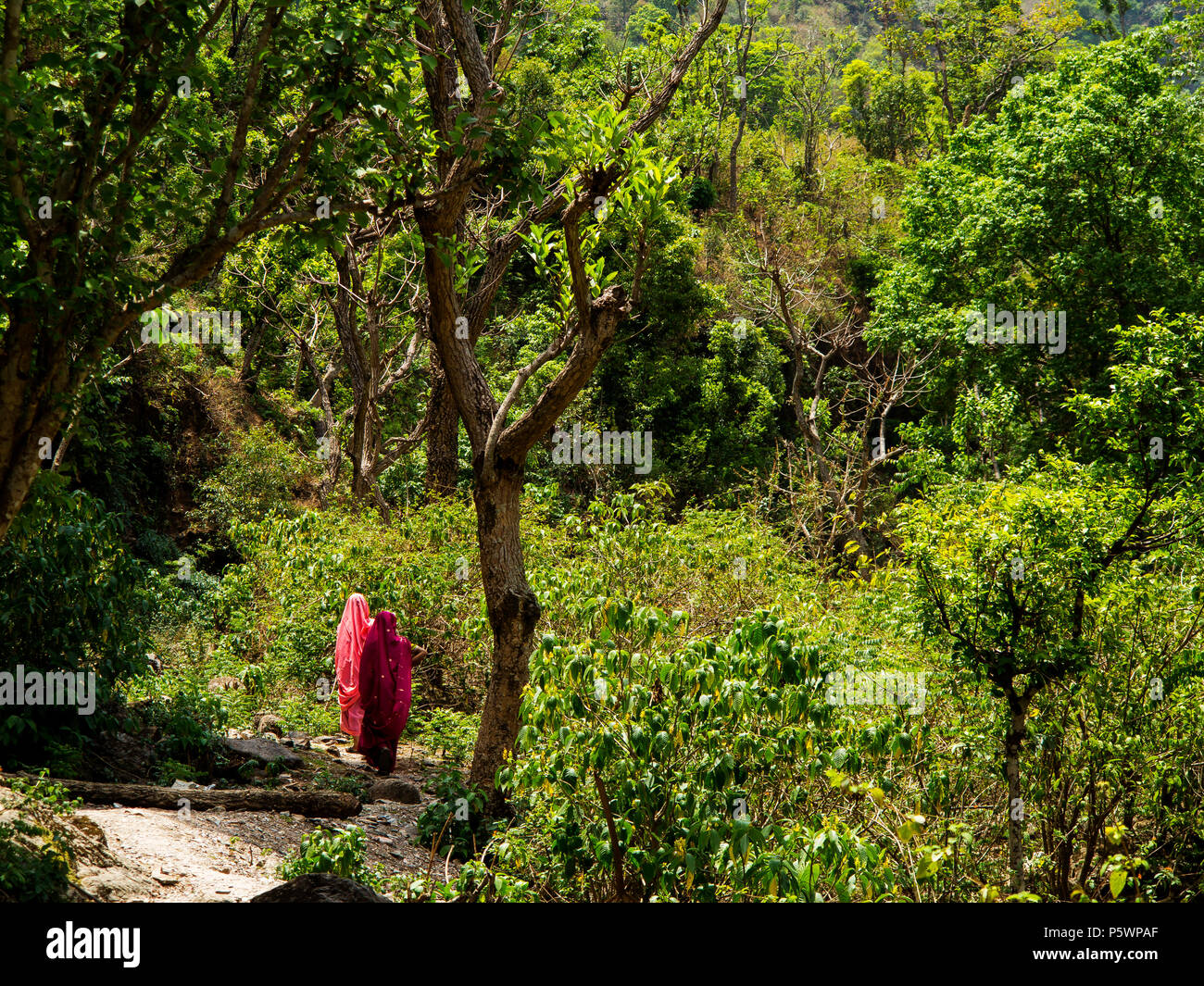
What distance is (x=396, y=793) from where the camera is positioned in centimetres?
741

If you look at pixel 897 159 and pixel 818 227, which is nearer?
pixel 818 227

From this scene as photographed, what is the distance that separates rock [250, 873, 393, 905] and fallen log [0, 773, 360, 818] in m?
2.35

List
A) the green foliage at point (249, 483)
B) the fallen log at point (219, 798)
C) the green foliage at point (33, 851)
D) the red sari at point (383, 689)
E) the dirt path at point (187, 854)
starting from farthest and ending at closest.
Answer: the green foliage at point (249, 483), the red sari at point (383, 689), the fallen log at point (219, 798), the dirt path at point (187, 854), the green foliage at point (33, 851)

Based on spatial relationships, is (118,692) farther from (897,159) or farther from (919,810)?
(897,159)

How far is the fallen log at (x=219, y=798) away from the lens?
19.4 feet

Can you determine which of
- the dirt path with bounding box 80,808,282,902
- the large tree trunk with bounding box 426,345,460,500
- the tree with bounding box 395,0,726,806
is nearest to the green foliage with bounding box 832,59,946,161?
the large tree trunk with bounding box 426,345,460,500

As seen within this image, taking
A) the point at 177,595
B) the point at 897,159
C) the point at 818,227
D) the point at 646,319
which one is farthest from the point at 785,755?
the point at 897,159

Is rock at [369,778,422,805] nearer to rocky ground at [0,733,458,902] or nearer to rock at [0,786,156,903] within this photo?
rocky ground at [0,733,458,902]

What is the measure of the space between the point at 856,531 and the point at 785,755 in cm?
1669

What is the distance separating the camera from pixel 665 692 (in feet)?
15.0

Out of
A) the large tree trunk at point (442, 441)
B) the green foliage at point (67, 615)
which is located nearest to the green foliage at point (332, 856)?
the green foliage at point (67, 615)

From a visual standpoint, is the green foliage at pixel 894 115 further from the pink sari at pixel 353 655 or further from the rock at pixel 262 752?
the rock at pixel 262 752

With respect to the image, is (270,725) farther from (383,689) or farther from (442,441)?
(442,441)
